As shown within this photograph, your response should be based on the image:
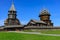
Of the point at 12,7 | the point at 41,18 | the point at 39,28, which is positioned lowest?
the point at 39,28

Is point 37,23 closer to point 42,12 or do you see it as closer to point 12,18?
point 42,12

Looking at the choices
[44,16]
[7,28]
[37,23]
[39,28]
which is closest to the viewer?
[39,28]

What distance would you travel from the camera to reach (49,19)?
209 ft

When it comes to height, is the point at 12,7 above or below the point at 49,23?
above

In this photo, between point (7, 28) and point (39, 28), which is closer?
point (39, 28)

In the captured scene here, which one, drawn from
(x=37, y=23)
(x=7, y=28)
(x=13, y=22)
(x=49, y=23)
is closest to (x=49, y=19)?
(x=49, y=23)

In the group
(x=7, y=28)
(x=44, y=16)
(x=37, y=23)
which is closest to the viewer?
(x=7, y=28)

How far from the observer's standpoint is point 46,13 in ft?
206

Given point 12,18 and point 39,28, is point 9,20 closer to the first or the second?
point 12,18

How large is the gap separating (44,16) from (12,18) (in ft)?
44.8

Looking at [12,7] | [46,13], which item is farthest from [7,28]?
[46,13]

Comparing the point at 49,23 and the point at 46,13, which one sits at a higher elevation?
the point at 46,13

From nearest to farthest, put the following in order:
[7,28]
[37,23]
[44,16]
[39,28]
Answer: [39,28], [7,28], [37,23], [44,16]

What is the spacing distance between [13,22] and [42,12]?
13.0m
